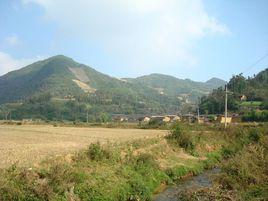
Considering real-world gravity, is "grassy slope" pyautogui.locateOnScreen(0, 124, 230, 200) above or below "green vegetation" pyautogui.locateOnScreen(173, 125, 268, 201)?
below

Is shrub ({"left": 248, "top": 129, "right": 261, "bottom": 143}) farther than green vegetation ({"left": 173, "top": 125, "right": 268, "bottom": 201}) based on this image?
Yes

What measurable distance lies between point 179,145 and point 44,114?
129m

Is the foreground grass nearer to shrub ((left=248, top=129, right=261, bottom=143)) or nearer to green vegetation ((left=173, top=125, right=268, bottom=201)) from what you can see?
green vegetation ((left=173, top=125, right=268, bottom=201))

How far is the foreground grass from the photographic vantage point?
61.8 ft

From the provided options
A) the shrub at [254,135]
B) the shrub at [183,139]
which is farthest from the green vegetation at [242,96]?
the shrub at [183,139]

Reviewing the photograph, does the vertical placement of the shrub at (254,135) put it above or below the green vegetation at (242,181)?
above

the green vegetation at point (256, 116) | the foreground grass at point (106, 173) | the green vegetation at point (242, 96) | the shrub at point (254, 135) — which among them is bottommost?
the foreground grass at point (106, 173)

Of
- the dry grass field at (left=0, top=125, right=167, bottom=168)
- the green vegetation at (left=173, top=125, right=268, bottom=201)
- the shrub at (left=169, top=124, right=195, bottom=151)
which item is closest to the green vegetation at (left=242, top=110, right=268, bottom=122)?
the dry grass field at (left=0, top=125, right=167, bottom=168)

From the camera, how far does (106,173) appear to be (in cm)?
2425

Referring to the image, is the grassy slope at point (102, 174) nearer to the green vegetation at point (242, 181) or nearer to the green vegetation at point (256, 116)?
the green vegetation at point (242, 181)

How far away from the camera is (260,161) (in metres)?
20.2

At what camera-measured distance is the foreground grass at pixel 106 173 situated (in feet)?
61.8

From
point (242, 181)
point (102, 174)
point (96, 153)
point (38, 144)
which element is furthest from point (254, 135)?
point (242, 181)

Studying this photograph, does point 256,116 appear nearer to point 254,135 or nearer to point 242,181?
point 254,135
